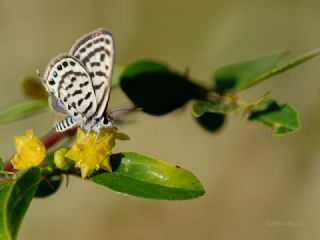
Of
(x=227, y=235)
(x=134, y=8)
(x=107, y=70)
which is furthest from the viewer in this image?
(x=134, y=8)

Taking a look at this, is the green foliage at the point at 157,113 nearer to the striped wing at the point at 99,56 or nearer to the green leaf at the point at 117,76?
the green leaf at the point at 117,76

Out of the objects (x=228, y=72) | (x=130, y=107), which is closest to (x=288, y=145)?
(x=228, y=72)

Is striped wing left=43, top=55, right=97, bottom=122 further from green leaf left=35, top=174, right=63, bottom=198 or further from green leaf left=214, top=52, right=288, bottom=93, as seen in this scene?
green leaf left=214, top=52, right=288, bottom=93

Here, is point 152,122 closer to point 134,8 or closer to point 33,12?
point 134,8

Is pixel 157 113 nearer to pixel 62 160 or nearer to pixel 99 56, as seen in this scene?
pixel 99 56

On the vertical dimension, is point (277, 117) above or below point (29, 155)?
above

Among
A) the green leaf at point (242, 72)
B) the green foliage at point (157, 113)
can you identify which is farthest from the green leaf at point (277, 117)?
the green leaf at point (242, 72)

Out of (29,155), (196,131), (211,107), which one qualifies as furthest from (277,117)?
(196,131)
